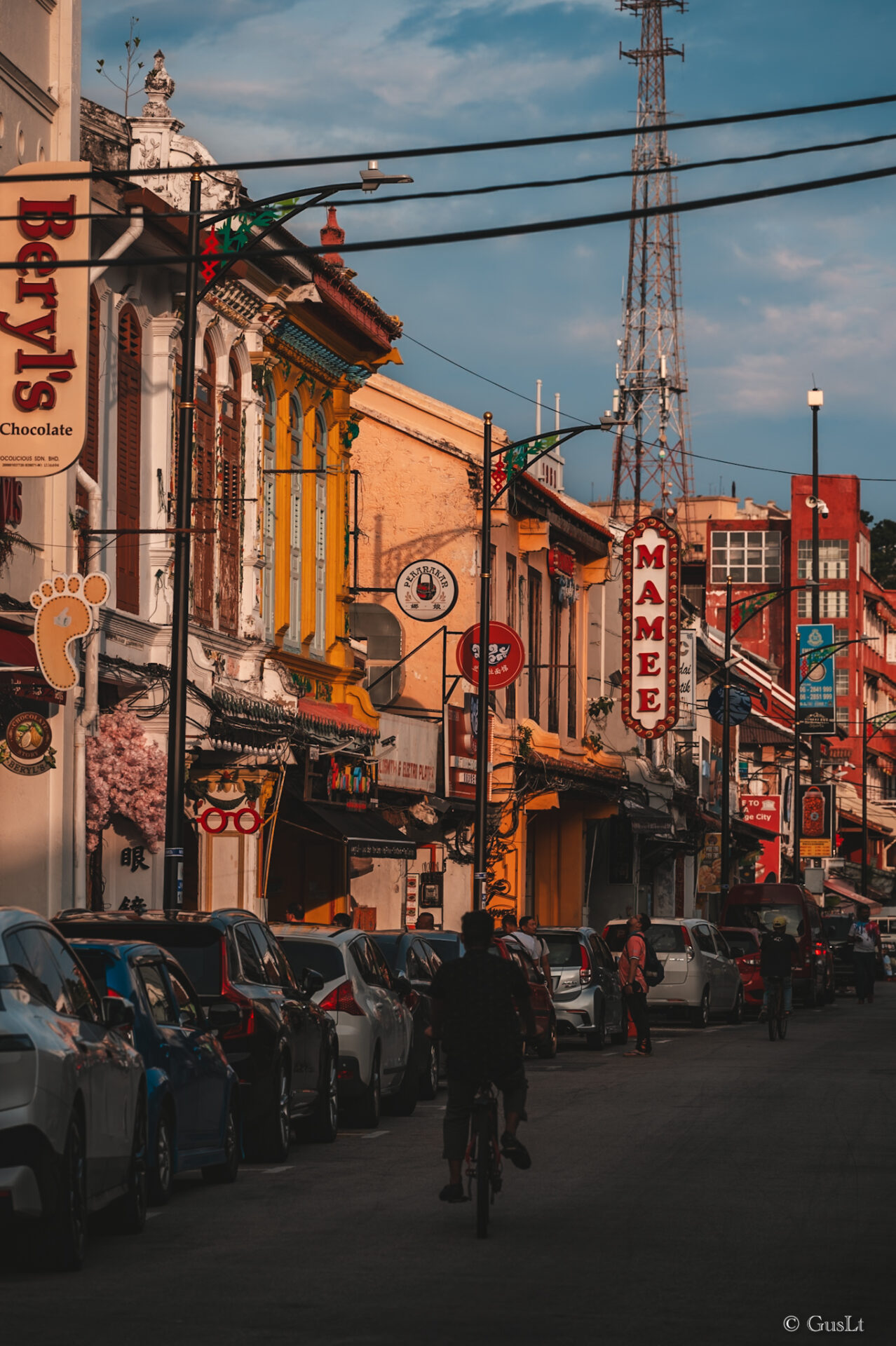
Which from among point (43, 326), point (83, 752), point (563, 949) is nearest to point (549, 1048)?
point (563, 949)

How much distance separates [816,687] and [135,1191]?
6281 centimetres

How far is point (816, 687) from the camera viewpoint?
239 ft

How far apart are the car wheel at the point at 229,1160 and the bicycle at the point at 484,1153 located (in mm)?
2350

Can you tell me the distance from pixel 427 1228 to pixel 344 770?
20.1m

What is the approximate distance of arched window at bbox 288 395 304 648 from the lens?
32594mm

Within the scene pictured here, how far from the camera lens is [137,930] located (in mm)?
14703

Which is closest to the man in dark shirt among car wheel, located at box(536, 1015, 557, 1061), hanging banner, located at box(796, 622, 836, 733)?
car wheel, located at box(536, 1015, 557, 1061)

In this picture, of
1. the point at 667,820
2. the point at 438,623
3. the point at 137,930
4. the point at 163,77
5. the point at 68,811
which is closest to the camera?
the point at 137,930

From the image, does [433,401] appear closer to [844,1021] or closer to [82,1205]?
[844,1021]

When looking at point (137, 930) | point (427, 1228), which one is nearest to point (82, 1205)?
point (427, 1228)

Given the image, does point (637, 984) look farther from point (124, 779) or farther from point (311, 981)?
point (311, 981)

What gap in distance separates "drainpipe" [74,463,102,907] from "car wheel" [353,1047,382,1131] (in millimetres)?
5955

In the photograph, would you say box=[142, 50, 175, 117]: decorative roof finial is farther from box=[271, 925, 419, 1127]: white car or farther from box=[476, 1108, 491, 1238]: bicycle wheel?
box=[476, 1108, 491, 1238]: bicycle wheel

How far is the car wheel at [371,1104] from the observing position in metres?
18.0
